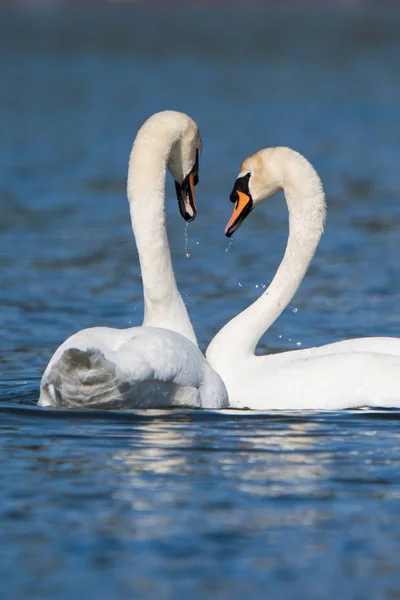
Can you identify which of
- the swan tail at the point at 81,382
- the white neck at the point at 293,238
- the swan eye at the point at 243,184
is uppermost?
the swan eye at the point at 243,184

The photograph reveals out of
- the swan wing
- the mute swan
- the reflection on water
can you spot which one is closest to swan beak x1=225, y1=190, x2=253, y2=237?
the mute swan

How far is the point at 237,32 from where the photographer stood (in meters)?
82.6

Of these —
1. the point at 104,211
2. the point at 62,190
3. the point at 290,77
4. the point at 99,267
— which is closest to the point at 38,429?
the point at 99,267

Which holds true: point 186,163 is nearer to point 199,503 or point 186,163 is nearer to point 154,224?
point 154,224

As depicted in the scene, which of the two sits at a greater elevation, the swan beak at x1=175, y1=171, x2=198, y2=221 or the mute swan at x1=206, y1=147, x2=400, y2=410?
the swan beak at x1=175, y1=171, x2=198, y2=221

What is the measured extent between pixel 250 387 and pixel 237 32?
7395cm

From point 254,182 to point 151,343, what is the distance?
2004 millimetres

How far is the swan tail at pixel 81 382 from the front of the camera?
29.0 feet

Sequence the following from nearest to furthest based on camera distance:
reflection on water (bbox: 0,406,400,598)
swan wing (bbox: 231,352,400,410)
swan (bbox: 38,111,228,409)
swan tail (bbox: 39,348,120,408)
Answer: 1. reflection on water (bbox: 0,406,400,598)
2. swan tail (bbox: 39,348,120,408)
3. swan (bbox: 38,111,228,409)
4. swan wing (bbox: 231,352,400,410)

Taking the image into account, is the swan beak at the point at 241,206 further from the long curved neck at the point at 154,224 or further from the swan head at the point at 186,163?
the long curved neck at the point at 154,224

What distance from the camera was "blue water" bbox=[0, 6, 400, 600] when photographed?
22.6 feet

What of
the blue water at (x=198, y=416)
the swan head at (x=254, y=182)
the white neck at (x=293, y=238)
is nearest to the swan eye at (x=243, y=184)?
the swan head at (x=254, y=182)

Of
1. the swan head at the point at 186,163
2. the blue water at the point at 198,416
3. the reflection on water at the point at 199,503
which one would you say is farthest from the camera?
the swan head at the point at 186,163

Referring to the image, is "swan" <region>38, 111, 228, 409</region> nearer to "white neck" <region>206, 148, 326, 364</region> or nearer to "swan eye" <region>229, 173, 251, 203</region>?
"swan eye" <region>229, 173, 251, 203</region>
